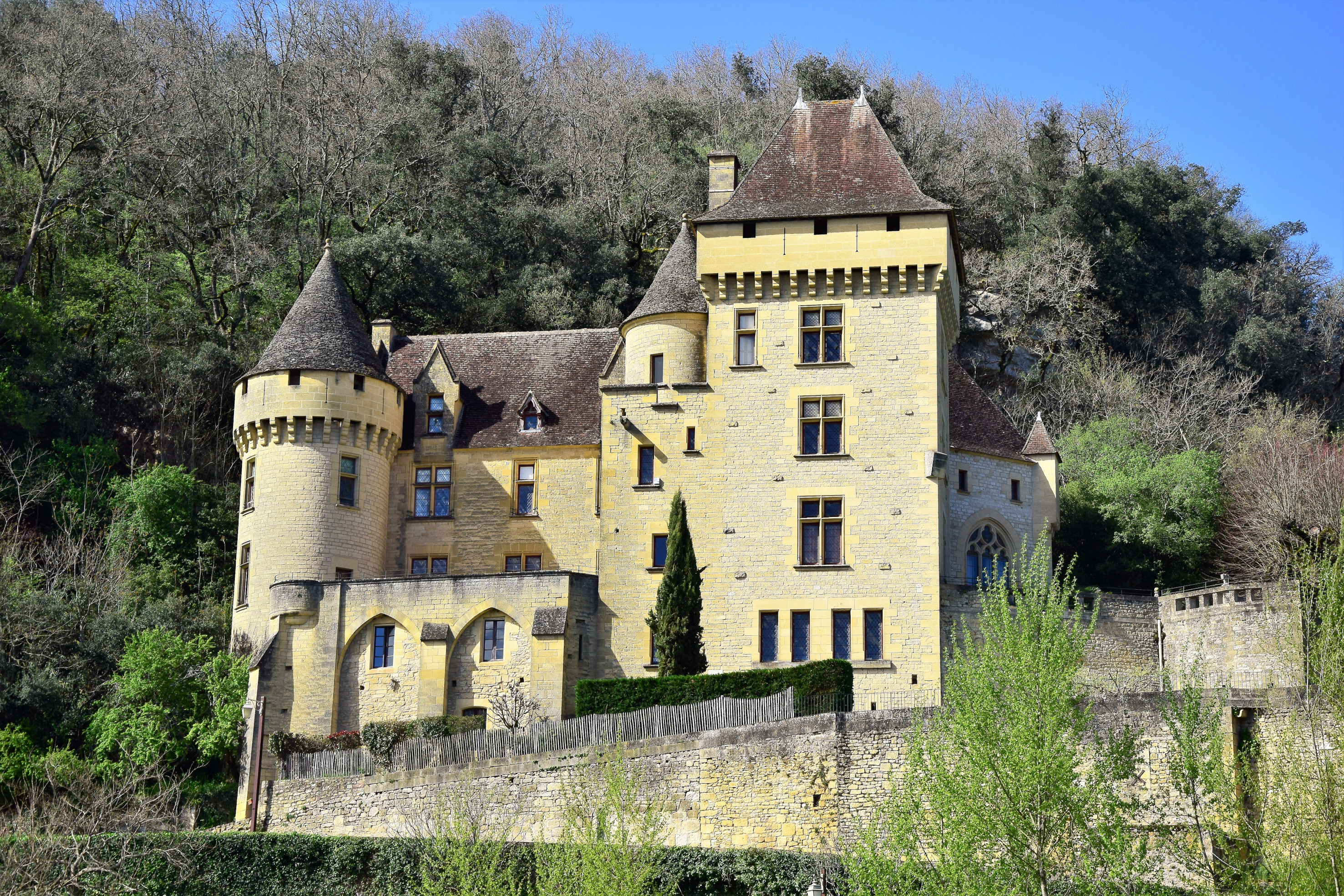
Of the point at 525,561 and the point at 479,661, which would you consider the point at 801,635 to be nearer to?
the point at 479,661

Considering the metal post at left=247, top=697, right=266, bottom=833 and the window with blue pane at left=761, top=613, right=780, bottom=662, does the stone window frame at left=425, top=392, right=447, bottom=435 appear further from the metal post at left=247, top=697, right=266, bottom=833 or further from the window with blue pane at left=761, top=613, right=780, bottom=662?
the window with blue pane at left=761, top=613, right=780, bottom=662

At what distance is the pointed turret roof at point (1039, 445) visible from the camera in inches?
1533

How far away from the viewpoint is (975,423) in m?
38.7

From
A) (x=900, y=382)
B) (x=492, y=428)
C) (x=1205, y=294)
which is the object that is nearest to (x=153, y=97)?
(x=492, y=428)

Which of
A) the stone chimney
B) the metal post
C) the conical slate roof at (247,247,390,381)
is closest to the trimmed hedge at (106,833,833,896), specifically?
the metal post

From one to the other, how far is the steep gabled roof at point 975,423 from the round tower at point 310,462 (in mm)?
13532

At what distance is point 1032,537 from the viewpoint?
125ft

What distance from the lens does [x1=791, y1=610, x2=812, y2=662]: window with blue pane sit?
1318 inches

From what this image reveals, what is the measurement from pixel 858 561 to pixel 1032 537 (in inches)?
253

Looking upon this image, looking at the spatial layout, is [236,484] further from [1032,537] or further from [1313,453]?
[1313,453]

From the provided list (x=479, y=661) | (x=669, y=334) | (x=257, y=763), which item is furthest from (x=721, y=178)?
(x=257, y=763)

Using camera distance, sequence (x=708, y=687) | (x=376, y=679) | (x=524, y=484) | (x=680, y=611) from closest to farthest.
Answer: (x=708, y=687)
(x=680, y=611)
(x=376, y=679)
(x=524, y=484)

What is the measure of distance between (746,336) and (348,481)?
9.72 m

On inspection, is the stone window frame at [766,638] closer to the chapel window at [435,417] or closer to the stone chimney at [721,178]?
the chapel window at [435,417]
